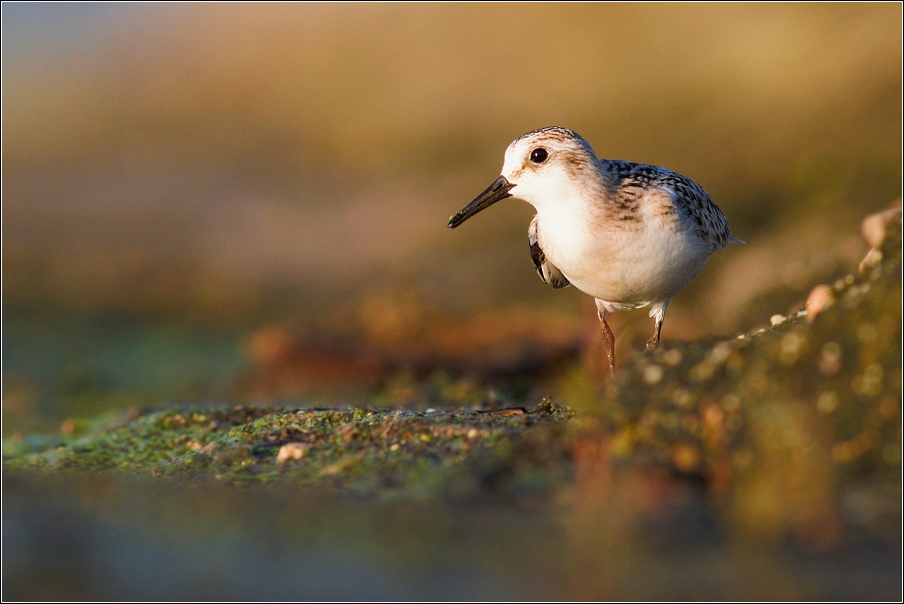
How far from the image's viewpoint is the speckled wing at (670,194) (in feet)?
23.4

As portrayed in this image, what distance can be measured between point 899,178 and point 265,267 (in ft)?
33.2

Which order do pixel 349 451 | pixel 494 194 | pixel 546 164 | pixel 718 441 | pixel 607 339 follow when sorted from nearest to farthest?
pixel 718 441
pixel 349 451
pixel 546 164
pixel 494 194
pixel 607 339

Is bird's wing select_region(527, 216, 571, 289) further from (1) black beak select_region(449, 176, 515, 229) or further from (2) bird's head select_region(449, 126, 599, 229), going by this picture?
(2) bird's head select_region(449, 126, 599, 229)

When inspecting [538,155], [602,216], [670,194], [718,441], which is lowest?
[718,441]

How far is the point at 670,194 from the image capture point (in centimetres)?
722

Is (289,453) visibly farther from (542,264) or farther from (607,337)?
(607,337)

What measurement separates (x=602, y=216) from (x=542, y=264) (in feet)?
4.68

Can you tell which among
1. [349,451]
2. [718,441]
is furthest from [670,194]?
[349,451]

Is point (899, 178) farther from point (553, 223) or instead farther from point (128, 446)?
point (128, 446)

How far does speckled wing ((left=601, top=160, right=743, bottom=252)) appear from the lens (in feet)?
23.4

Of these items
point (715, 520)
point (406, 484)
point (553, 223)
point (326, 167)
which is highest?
point (326, 167)

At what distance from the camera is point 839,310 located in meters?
4.98

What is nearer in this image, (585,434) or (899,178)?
(585,434)

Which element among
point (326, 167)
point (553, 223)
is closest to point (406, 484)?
point (553, 223)
